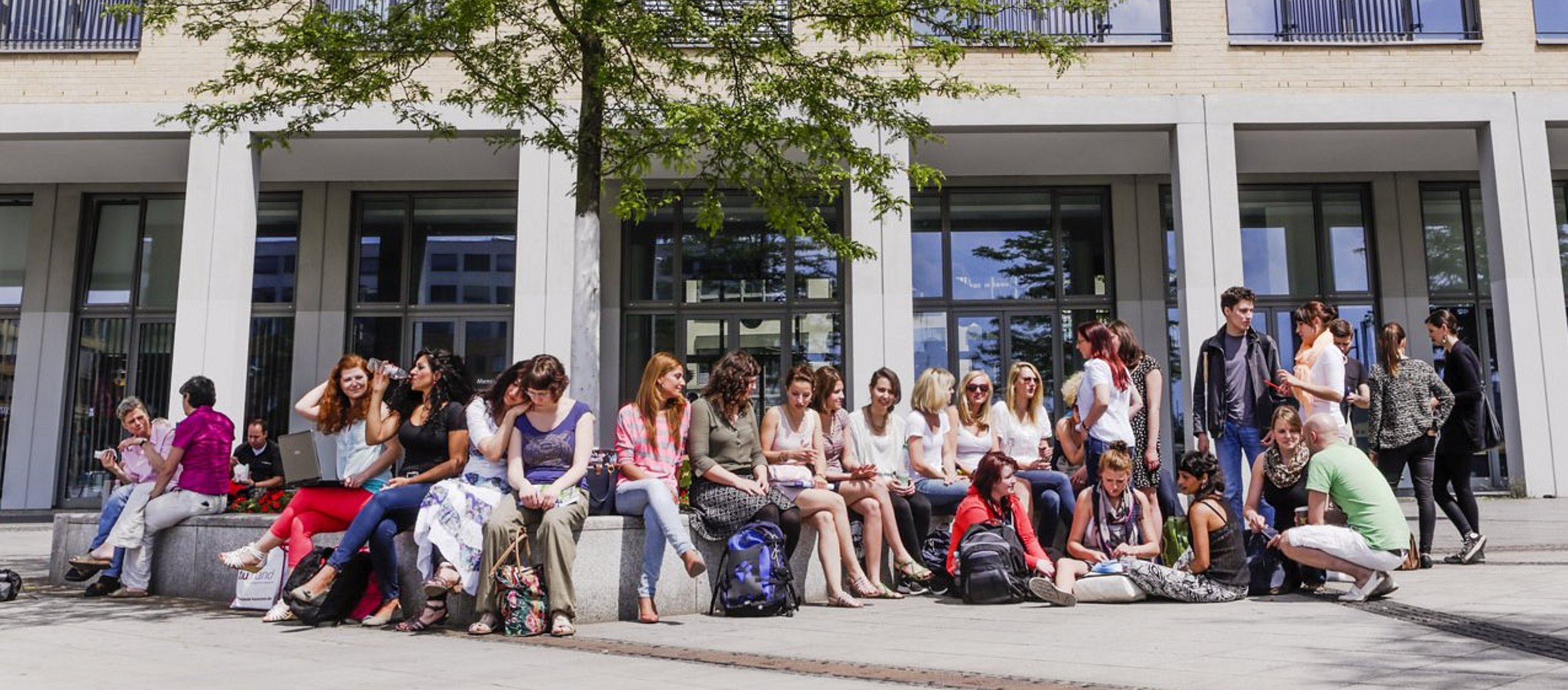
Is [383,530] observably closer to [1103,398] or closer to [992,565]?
[992,565]

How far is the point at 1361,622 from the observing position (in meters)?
5.69

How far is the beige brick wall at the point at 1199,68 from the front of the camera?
1527 cm

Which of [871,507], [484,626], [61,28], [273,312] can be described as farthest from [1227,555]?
[61,28]

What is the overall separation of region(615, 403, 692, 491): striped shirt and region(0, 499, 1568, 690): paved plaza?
0.87 meters

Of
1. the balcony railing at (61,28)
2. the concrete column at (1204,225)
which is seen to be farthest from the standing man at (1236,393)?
the balcony railing at (61,28)

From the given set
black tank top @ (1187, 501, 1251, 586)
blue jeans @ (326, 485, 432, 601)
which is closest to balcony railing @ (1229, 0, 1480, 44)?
black tank top @ (1187, 501, 1251, 586)

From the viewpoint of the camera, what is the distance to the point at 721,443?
7188 mm

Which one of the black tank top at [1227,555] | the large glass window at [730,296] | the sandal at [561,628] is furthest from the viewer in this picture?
the large glass window at [730,296]

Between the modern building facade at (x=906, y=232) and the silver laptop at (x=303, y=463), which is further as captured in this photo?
the modern building facade at (x=906, y=232)

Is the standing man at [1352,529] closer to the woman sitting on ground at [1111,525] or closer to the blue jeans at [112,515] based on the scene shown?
the woman sitting on ground at [1111,525]

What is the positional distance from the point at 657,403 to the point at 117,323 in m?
14.5

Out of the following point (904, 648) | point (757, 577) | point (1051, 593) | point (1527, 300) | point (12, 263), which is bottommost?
point (904, 648)

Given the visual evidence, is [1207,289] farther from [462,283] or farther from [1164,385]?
[462,283]

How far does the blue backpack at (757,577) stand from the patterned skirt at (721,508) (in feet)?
0.46
